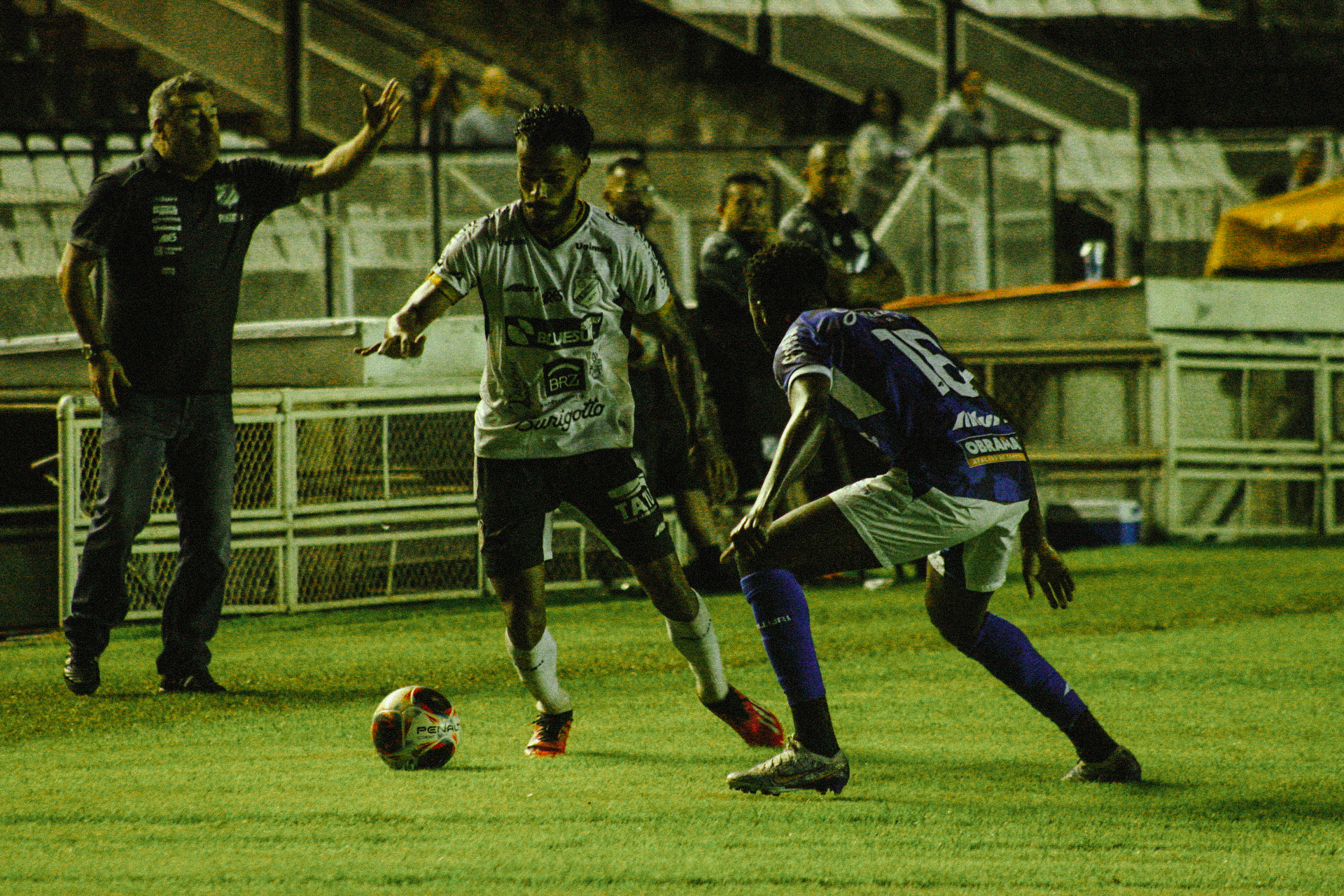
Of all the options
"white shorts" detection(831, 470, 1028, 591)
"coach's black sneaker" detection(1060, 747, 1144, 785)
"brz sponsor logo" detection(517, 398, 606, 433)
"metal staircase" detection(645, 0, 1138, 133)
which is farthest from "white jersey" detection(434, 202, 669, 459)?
"metal staircase" detection(645, 0, 1138, 133)

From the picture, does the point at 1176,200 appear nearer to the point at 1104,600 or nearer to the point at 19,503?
the point at 1104,600

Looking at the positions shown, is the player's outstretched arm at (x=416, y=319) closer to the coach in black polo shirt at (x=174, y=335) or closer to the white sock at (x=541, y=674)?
the white sock at (x=541, y=674)

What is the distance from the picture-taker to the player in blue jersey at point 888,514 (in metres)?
5.19

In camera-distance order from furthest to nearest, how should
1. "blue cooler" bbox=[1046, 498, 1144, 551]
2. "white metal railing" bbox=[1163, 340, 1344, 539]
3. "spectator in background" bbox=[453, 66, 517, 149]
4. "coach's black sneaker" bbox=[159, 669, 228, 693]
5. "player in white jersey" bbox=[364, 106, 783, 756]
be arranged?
"spectator in background" bbox=[453, 66, 517, 149], "white metal railing" bbox=[1163, 340, 1344, 539], "blue cooler" bbox=[1046, 498, 1144, 551], "coach's black sneaker" bbox=[159, 669, 228, 693], "player in white jersey" bbox=[364, 106, 783, 756]

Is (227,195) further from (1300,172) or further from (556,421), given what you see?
(1300,172)

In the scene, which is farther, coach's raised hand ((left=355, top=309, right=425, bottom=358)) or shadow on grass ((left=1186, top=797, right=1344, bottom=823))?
coach's raised hand ((left=355, top=309, right=425, bottom=358))

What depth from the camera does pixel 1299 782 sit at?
17.8 feet

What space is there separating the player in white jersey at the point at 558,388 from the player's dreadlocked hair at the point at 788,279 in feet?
1.90

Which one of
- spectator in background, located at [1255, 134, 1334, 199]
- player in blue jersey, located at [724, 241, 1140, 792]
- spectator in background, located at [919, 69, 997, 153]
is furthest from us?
spectator in background, located at [1255, 134, 1334, 199]

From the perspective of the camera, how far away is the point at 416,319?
17.9 feet

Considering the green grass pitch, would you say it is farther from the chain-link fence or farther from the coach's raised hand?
the coach's raised hand

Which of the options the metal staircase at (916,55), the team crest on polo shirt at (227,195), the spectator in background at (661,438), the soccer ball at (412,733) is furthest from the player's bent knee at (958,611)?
the metal staircase at (916,55)

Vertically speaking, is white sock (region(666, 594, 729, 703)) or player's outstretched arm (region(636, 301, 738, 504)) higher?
player's outstretched arm (region(636, 301, 738, 504))

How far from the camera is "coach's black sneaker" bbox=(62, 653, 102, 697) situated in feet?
24.0
